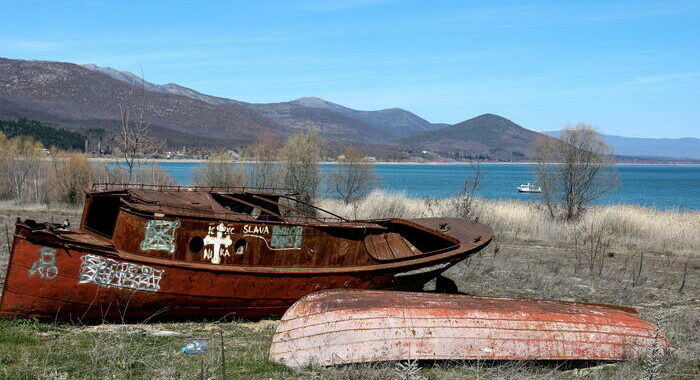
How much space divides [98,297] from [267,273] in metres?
2.18

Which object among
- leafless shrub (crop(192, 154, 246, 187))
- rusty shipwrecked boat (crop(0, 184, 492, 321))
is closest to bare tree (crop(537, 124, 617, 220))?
leafless shrub (crop(192, 154, 246, 187))

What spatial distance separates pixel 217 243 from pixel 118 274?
52.7 inches

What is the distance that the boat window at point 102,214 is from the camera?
1023 cm

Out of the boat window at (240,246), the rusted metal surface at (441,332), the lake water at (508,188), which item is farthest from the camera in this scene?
the lake water at (508,188)

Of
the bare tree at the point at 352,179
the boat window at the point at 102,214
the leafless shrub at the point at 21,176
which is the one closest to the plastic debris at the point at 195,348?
the boat window at the point at 102,214

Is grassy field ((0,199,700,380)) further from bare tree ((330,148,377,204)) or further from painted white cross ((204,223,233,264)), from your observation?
bare tree ((330,148,377,204))

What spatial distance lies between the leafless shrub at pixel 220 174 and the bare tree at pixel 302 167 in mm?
1964

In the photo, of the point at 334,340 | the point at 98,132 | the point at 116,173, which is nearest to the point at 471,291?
the point at 334,340

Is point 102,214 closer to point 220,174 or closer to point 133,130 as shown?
point 133,130

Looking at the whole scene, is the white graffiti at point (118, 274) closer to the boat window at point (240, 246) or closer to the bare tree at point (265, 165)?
the boat window at point (240, 246)

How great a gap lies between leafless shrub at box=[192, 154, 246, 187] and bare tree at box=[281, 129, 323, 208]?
1.96 meters

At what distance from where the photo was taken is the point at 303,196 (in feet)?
84.8

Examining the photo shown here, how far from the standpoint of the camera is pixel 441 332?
7277 millimetres

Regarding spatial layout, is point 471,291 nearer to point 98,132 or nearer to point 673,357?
point 673,357
